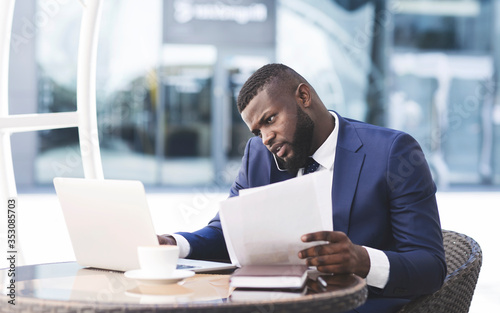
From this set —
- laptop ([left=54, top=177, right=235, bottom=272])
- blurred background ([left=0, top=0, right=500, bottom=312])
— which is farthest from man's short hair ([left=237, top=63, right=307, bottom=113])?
blurred background ([left=0, top=0, right=500, bottom=312])

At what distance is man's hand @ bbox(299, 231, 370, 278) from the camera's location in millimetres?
1464

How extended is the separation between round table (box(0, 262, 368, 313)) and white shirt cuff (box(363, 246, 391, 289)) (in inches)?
4.6

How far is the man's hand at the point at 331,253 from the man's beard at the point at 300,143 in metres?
0.51

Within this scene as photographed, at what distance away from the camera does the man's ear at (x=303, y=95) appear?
206 centimetres

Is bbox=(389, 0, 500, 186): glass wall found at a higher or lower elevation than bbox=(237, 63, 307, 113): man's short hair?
lower

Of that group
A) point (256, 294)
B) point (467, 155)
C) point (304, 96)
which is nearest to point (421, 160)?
point (304, 96)

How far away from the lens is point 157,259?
1.44 metres

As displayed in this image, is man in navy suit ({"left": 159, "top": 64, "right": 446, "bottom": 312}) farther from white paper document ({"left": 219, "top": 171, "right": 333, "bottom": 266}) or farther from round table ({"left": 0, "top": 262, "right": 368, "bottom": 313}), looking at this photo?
round table ({"left": 0, "top": 262, "right": 368, "bottom": 313})

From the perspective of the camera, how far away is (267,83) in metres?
2.00

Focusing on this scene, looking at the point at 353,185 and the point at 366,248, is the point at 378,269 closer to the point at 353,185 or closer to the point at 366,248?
the point at 366,248

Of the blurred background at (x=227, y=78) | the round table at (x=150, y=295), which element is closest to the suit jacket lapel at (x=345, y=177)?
the round table at (x=150, y=295)

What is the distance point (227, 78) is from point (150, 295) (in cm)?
875

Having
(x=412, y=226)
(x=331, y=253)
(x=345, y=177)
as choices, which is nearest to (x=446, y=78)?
(x=345, y=177)

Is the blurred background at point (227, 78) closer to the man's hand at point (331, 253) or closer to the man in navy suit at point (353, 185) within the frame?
the man in navy suit at point (353, 185)
